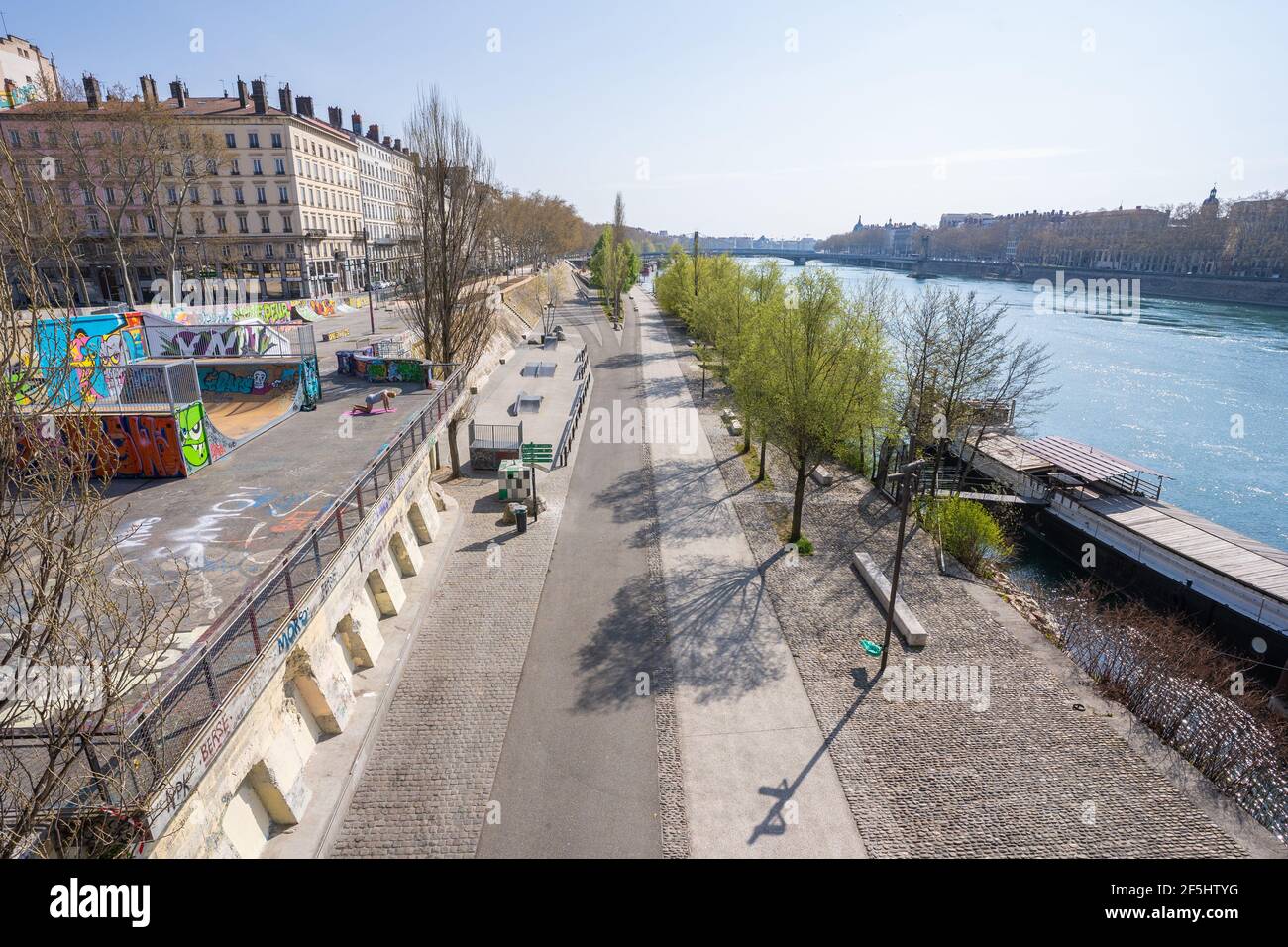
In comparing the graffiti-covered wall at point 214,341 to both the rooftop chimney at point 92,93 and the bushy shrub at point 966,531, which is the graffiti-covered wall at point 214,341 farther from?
the rooftop chimney at point 92,93

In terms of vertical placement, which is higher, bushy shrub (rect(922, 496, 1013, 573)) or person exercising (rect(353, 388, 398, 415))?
person exercising (rect(353, 388, 398, 415))

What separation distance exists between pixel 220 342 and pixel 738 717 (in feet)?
95.3

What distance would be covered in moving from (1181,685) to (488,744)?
50.9 feet

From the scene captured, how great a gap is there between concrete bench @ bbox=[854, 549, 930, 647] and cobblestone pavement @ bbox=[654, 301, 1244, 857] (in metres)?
0.29

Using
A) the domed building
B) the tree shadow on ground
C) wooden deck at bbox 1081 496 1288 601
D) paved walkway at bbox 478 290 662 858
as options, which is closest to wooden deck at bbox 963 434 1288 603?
wooden deck at bbox 1081 496 1288 601

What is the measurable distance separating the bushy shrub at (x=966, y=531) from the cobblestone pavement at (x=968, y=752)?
2.67 metres

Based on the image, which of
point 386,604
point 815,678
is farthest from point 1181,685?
point 386,604

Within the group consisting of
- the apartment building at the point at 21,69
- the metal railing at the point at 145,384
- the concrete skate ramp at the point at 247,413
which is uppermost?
the apartment building at the point at 21,69

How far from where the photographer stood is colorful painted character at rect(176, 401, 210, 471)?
16.5m

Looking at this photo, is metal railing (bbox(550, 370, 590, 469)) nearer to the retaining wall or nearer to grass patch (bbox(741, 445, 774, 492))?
grass patch (bbox(741, 445, 774, 492))

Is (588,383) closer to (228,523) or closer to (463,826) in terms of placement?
(228,523)

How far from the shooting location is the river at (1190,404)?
33.0 meters

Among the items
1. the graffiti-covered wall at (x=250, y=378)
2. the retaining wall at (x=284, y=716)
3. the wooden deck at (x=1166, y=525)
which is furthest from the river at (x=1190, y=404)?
the retaining wall at (x=284, y=716)

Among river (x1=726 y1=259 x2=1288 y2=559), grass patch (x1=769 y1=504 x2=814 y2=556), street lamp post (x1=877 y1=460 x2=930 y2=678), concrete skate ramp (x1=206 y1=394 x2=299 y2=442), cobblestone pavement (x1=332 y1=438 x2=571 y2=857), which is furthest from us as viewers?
river (x1=726 y1=259 x2=1288 y2=559)
